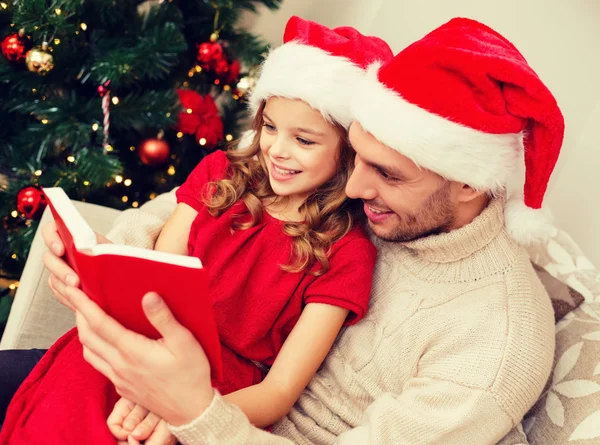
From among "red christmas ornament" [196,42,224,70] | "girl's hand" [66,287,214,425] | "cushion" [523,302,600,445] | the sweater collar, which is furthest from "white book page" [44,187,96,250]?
"red christmas ornament" [196,42,224,70]

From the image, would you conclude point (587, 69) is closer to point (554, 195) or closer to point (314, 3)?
point (554, 195)

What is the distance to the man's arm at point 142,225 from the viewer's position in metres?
1.32

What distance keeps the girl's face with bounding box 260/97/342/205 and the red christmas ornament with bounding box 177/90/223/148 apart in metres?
0.65

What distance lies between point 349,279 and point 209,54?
1026 millimetres

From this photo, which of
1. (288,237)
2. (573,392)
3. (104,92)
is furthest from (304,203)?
(104,92)

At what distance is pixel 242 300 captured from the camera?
1.25 m

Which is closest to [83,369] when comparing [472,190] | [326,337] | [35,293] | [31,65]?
[35,293]

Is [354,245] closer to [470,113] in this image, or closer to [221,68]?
[470,113]

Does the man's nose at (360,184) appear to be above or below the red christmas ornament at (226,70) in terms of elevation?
above

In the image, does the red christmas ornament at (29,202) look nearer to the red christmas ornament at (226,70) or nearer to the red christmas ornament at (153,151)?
the red christmas ornament at (153,151)

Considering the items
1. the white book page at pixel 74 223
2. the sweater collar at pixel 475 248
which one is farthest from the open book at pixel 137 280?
the sweater collar at pixel 475 248

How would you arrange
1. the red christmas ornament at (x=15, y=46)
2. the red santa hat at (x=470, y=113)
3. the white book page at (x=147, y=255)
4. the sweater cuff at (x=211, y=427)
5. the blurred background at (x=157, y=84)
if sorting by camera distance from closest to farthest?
the white book page at (x=147, y=255) → the sweater cuff at (x=211, y=427) → the red santa hat at (x=470, y=113) → the blurred background at (x=157, y=84) → the red christmas ornament at (x=15, y=46)

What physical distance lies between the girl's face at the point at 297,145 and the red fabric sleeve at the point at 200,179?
0.70ft

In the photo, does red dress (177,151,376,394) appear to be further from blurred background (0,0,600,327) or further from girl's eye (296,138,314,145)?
blurred background (0,0,600,327)
